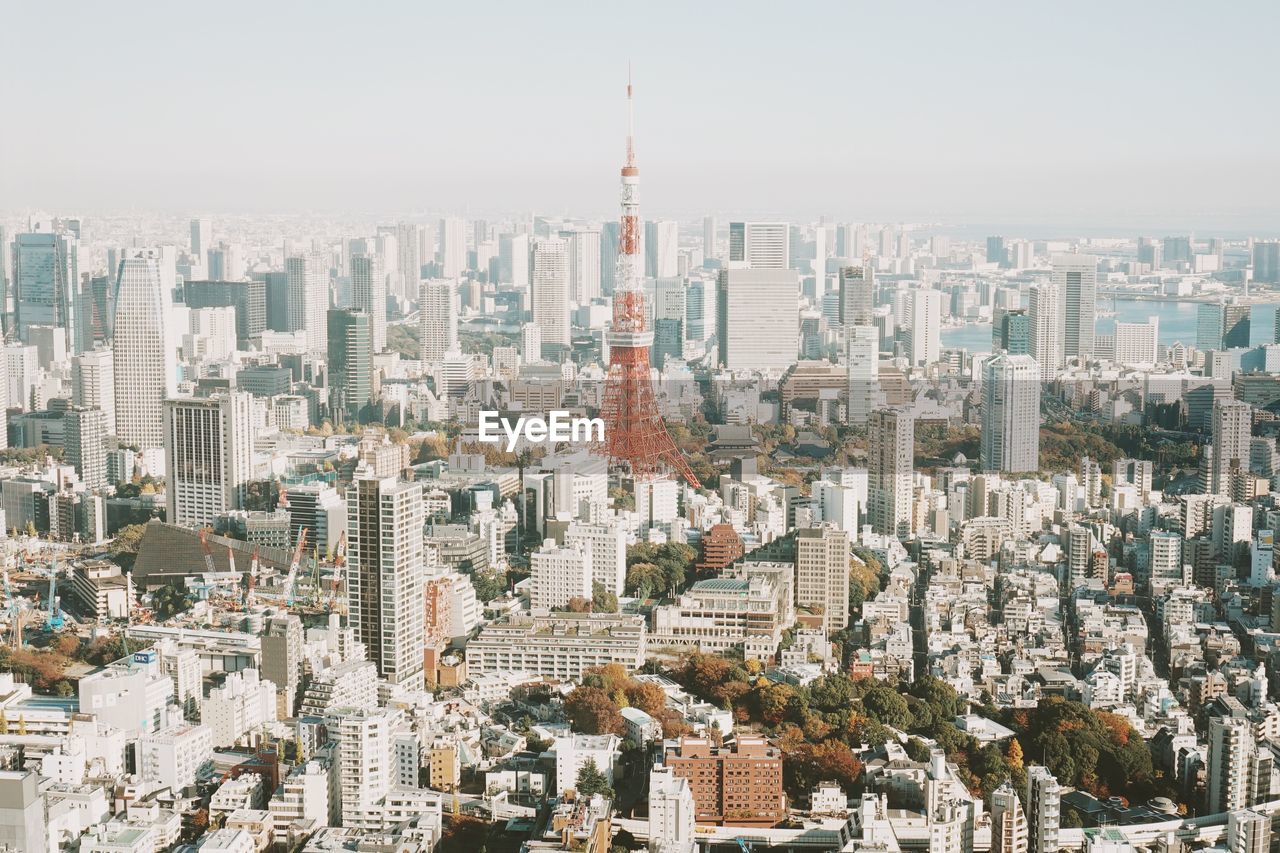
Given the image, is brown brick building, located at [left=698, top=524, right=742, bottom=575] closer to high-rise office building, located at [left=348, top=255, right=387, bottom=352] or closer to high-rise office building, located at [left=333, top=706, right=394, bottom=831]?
high-rise office building, located at [left=333, top=706, right=394, bottom=831]

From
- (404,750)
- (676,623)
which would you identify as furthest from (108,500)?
(404,750)

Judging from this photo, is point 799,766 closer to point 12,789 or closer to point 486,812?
point 486,812

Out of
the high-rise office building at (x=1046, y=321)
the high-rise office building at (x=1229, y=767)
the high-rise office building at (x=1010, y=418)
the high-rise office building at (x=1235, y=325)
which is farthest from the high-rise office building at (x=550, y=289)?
the high-rise office building at (x=1229, y=767)

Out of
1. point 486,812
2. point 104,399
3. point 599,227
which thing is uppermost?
point 599,227

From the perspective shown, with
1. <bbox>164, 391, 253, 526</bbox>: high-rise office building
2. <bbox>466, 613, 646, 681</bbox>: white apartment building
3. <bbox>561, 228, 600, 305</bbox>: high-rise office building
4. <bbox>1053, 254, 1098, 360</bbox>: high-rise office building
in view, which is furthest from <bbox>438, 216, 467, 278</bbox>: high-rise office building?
<bbox>466, 613, 646, 681</bbox>: white apartment building

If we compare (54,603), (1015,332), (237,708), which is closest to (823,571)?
(237,708)

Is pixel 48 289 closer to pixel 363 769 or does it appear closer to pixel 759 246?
pixel 759 246

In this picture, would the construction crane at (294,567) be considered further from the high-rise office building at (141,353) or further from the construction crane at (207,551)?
the high-rise office building at (141,353)
